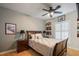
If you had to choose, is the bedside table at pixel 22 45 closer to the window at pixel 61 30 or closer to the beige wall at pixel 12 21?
the beige wall at pixel 12 21

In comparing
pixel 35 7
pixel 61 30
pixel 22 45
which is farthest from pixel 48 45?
pixel 35 7

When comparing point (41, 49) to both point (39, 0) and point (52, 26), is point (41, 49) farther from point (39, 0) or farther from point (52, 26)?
point (39, 0)

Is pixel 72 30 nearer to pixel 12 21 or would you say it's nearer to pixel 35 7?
pixel 35 7

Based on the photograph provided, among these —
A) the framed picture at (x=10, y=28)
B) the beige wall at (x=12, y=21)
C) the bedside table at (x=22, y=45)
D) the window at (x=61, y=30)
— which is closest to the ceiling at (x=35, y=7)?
the beige wall at (x=12, y=21)

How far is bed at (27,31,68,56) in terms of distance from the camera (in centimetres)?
158

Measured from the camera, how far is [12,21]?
1672mm

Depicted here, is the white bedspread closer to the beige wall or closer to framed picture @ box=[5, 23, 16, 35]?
the beige wall

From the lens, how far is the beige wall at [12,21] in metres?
1.64

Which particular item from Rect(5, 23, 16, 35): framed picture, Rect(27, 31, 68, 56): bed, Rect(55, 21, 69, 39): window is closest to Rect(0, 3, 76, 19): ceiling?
Rect(55, 21, 69, 39): window

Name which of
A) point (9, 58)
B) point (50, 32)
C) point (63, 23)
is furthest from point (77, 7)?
point (9, 58)

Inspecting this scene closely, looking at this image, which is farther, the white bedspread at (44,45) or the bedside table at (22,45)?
the bedside table at (22,45)

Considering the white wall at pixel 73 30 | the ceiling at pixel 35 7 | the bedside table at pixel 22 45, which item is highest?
the ceiling at pixel 35 7

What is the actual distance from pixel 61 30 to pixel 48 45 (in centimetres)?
47

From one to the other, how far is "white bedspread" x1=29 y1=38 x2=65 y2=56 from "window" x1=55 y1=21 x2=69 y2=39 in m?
0.15
